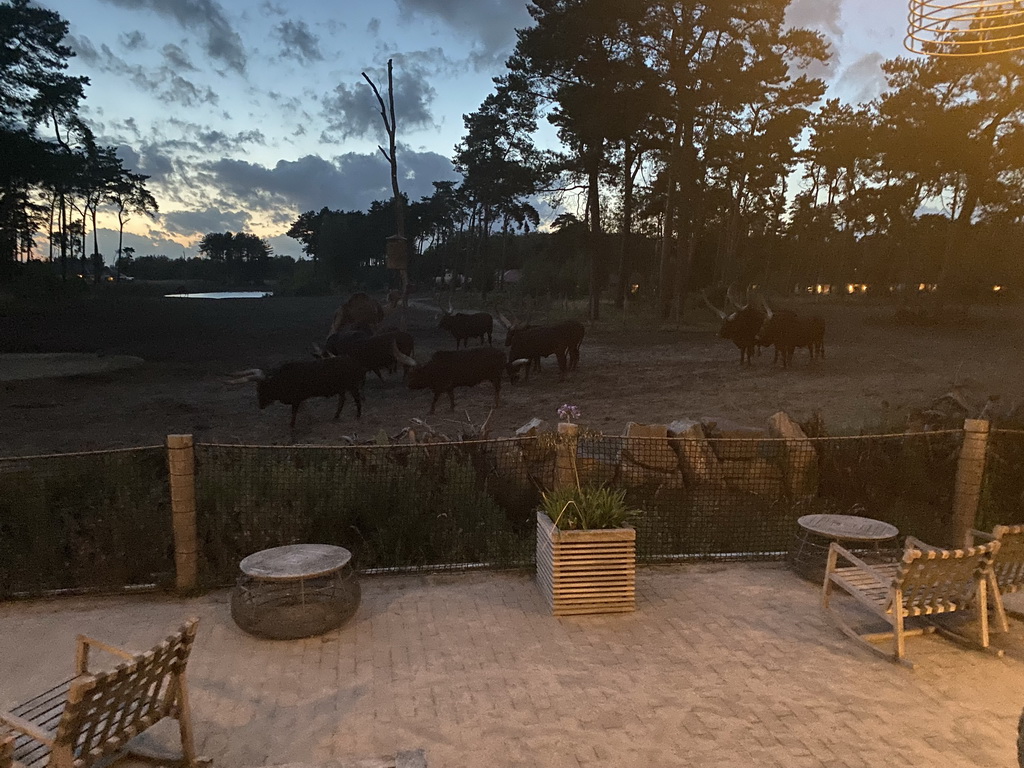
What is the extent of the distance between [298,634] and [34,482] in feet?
11.1

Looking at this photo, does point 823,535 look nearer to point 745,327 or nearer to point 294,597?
point 294,597

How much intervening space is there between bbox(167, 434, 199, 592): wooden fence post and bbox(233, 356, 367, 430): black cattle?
6.64m

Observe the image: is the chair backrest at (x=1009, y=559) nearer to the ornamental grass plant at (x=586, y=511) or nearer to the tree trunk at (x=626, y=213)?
the ornamental grass plant at (x=586, y=511)

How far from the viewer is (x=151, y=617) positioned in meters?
4.80

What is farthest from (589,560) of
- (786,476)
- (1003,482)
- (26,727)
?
(1003,482)

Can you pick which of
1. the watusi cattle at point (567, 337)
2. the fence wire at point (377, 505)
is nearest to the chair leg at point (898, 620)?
the fence wire at point (377, 505)

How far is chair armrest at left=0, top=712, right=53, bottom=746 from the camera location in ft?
8.96

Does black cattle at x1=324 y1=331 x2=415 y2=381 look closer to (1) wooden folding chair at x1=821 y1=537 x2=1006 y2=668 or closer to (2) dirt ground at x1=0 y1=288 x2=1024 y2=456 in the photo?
(2) dirt ground at x1=0 y1=288 x2=1024 y2=456

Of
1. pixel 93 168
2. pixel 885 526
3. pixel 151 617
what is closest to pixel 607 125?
pixel 885 526

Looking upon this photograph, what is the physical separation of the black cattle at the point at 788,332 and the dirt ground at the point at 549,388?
1.66 feet

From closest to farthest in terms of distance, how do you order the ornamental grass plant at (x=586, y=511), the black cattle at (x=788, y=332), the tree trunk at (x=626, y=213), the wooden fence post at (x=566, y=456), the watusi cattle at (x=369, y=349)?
1. the ornamental grass plant at (x=586, y=511)
2. the wooden fence post at (x=566, y=456)
3. the watusi cattle at (x=369, y=349)
4. the black cattle at (x=788, y=332)
5. the tree trunk at (x=626, y=213)

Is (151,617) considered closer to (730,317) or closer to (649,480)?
(649,480)

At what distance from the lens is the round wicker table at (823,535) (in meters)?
5.25

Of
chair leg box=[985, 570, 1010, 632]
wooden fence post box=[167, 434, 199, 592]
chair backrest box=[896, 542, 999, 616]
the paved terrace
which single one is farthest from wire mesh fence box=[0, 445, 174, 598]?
chair leg box=[985, 570, 1010, 632]
